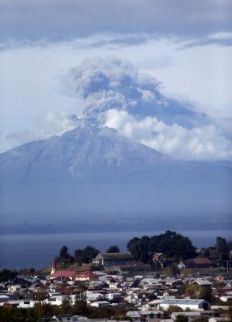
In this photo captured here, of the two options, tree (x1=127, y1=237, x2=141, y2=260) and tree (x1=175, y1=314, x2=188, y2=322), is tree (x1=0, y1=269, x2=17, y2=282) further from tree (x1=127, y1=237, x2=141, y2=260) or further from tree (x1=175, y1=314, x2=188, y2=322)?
tree (x1=175, y1=314, x2=188, y2=322)

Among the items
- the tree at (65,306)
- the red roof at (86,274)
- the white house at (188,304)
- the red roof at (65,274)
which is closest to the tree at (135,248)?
the red roof at (65,274)

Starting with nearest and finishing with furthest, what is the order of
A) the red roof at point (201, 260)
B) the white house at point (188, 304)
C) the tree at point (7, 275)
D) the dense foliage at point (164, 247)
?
the white house at point (188, 304) → the tree at point (7, 275) → the red roof at point (201, 260) → the dense foliage at point (164, 247)

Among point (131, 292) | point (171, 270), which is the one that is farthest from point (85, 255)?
point (131, 292)

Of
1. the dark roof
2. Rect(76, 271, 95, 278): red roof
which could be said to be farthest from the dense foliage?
Rect(76, 271, 95, 278): red roof

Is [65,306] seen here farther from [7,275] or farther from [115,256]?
[115,256]

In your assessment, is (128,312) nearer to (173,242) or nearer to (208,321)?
(208,321)

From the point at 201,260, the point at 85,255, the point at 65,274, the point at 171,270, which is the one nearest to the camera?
the point at 65,274

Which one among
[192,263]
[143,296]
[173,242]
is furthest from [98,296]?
[173,242]

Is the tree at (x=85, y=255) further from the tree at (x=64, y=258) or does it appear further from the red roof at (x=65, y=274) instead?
the red roof at (x=65, y=274)
